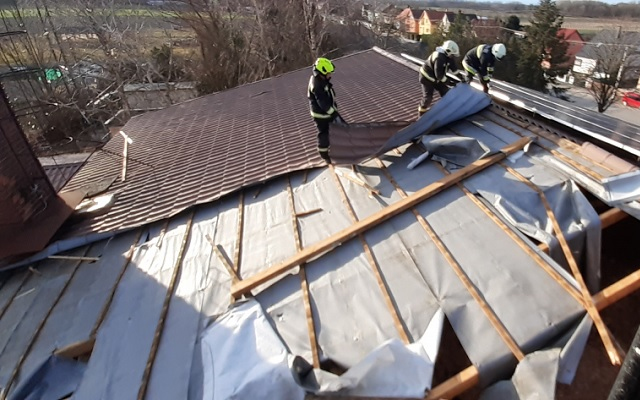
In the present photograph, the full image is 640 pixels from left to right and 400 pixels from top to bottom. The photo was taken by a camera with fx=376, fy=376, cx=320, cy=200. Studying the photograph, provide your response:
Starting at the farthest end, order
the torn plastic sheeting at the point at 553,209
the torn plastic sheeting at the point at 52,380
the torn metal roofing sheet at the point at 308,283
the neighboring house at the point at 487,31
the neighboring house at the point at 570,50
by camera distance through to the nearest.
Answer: the neighboring house at the point at 487,31
the neighboring house at the point at 570,50
the torn plastic sheeting at the point at 553,209
the torn plastic sheeting at the point at 52,380
the torn metal roofing sheet at the point at 308,283

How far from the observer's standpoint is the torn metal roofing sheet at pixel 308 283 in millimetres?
3346

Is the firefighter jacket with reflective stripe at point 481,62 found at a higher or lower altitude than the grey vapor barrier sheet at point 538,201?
higher

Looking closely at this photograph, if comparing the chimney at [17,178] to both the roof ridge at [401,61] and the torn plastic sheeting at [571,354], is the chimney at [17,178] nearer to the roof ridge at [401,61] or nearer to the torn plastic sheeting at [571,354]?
the torn plastic sheeting at [571,354]

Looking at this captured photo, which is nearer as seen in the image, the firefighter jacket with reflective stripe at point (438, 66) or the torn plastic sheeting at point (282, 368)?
the torn plastic sheeting at point (282, 368)

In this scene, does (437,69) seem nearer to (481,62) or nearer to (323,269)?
(481,62)

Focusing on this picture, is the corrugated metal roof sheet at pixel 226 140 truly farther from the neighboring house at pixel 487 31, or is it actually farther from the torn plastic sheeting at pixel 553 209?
the neighboring house at pixel 487 31

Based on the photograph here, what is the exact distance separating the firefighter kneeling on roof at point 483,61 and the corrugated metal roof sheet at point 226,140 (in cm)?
135

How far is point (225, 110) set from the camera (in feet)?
36.6

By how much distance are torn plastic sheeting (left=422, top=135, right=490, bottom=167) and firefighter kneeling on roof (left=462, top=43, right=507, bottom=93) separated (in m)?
3.37

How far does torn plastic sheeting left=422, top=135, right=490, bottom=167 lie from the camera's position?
514 centimetres

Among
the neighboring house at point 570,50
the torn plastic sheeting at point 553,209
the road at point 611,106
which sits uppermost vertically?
the torn plastic sheeting at point 553,209

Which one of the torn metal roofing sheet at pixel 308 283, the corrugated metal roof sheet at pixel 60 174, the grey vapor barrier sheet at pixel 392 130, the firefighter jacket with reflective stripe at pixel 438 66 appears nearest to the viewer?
the torn metal roofing sheet at pixel 308 283

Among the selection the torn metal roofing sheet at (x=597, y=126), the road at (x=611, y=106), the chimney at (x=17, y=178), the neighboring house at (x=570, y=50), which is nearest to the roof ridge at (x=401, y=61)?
the torn metal roofing sheet at (x=597, y=126)

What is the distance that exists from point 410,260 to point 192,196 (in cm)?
399
